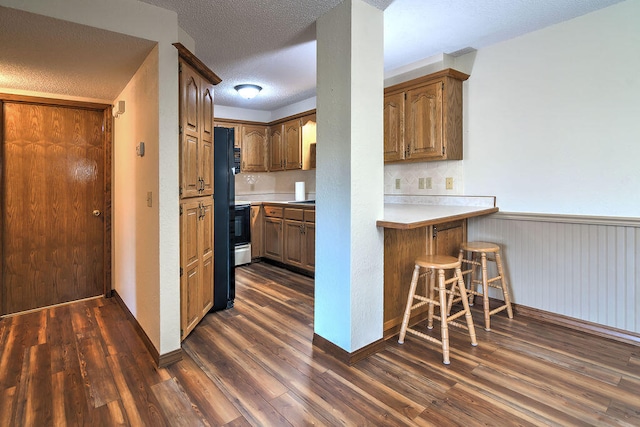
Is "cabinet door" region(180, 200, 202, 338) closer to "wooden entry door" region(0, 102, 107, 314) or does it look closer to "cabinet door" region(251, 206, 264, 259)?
"wooden entry door" region(0, 102, 107, 314)

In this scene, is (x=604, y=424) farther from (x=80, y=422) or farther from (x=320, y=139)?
(x=80, y=422)

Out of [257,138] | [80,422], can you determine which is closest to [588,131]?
[80,422]

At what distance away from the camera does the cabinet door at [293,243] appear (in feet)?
14.1

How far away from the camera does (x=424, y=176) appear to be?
11.7 feet

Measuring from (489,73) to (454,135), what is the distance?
59 cm

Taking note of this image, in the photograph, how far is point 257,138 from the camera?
5.35m

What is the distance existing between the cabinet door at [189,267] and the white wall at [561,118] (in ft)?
7.94

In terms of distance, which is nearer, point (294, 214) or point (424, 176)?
point (424, 176)

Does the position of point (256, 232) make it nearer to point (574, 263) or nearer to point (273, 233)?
point (273, 233)

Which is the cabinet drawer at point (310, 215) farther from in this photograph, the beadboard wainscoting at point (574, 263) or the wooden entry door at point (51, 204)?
the wooden entry door at point (51, 204)

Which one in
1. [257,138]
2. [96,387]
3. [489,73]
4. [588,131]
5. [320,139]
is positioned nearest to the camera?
[96,387]

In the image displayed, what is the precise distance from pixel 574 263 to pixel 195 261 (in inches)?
113

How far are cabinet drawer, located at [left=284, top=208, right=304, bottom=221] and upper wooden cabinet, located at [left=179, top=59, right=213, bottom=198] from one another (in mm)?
1534

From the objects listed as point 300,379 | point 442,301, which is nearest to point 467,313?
point 442,301
